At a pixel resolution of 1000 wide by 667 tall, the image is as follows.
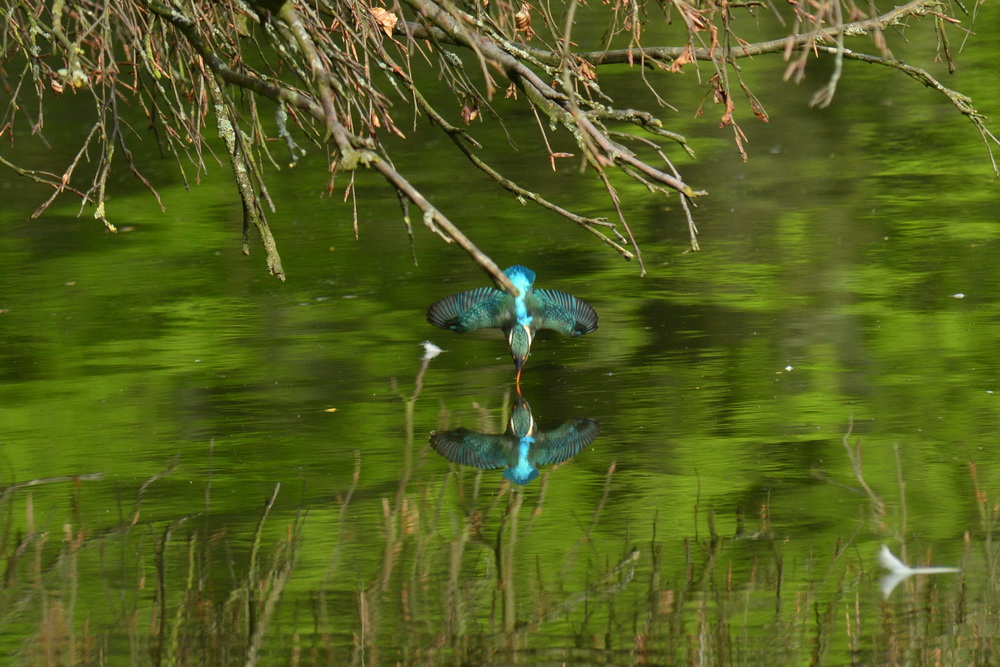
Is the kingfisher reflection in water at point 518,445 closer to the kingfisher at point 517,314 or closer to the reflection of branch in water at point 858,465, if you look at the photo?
the kingfisher at point 517,314

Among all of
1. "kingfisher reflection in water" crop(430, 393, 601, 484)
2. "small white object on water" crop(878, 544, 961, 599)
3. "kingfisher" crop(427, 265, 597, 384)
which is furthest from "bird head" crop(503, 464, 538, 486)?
"small white object on water" crop(878, 544, 961, 599)

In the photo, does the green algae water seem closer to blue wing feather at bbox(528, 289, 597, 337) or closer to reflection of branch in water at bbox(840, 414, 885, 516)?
reflection of branch in water at bbox(840, 414, 885, 516)

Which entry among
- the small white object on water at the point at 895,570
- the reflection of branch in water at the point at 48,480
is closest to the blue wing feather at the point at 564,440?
the small white object on water at the point at 895,570

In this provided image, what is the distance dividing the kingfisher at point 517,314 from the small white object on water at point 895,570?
1934 mm

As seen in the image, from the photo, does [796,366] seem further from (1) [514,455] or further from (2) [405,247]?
(2) [405,247]

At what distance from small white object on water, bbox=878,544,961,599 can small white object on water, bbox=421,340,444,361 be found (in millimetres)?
3055

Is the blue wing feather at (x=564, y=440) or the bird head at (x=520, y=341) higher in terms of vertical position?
the bird head at (x=520, y=341)

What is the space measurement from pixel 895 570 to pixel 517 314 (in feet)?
6.75

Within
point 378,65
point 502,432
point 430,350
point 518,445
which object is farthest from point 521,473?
point 430,350

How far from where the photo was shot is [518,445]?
6.20 meters

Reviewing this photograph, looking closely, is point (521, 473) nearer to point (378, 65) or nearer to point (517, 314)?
point (517, 314)

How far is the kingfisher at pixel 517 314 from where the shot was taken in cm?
641

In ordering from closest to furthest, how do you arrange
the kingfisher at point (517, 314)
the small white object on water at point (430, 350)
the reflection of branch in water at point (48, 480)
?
1. the reflection of branch in water at point (48, 480)
2. the kingfisher at point (517, 314)
3. the small white object on water at point (430, 350)

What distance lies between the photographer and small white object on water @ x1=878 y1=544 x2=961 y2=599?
184 inches
